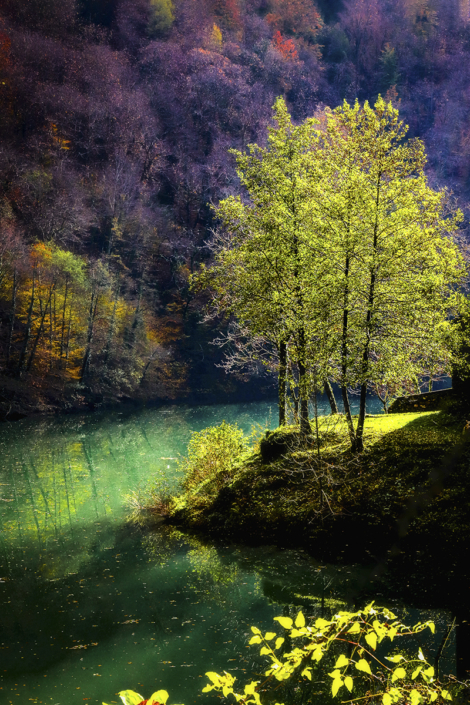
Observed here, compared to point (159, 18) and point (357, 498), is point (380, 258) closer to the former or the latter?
point (357, 498)

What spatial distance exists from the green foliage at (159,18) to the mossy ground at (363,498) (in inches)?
2460

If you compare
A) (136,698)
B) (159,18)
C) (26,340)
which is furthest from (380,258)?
(159,18)

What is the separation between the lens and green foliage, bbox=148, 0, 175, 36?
6262 cm

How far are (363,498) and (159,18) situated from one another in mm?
66648

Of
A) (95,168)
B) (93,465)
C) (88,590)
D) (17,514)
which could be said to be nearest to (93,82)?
(95,168)

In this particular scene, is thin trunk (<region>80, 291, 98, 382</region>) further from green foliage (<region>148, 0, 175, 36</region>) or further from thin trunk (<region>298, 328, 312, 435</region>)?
green foliage (<region>148, 0, 175, 36</region>)

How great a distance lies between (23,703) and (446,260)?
11.4 meters

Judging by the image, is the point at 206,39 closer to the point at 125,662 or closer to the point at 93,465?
the point at 93,465

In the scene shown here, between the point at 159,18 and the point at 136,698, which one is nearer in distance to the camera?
the point at 136,698

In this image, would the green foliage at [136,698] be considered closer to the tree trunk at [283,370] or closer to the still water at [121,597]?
the still water at [121,597]

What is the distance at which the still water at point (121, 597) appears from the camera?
723 cm

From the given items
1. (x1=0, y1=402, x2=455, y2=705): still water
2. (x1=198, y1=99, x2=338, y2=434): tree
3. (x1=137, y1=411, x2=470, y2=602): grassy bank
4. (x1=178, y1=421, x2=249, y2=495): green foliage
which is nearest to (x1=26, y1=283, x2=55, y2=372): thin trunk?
(x1=0, y1=402, x2=455, y2=705): still water

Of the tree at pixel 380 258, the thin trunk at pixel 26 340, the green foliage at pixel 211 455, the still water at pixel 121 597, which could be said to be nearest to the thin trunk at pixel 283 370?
the green foliage at pixel 211 455

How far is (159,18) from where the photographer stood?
6294 centimetres
